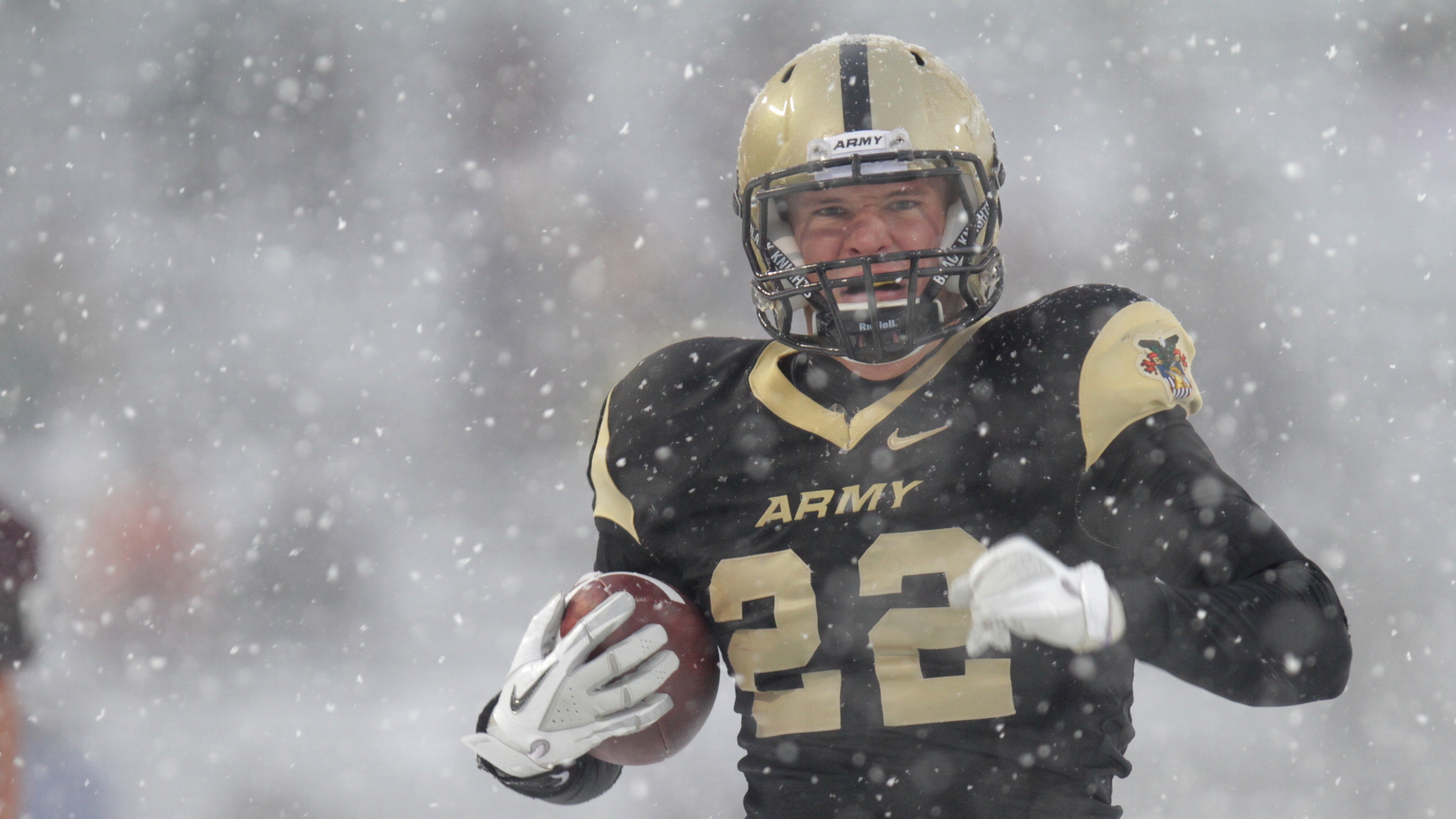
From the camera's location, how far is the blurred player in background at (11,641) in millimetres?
4086

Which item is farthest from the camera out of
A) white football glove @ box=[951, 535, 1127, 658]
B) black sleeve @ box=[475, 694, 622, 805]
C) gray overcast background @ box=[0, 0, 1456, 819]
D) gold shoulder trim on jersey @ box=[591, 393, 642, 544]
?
gray overcast background @ box=[0, 0, 1456, 819]

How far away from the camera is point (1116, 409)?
165 centimetres

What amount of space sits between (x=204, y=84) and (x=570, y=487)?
2.27 meters

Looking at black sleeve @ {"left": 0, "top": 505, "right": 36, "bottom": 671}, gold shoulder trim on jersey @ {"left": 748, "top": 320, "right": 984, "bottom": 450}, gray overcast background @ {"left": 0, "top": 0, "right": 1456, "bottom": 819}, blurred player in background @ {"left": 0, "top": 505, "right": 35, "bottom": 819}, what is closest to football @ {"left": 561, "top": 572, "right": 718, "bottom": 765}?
gold shoulder trim on jersey @ {"left": 748, "top": 320, "right": 984, "bottom": 450}

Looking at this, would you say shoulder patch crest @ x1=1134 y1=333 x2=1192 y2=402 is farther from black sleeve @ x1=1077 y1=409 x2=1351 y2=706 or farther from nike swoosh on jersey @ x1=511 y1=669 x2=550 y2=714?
nike swoosh on jersey @ x1=511 y1=669 x2=550 y2=714

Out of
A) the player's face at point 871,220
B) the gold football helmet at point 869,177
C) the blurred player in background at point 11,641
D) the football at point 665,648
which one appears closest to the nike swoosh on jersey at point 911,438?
the gold football helmet at point 869,177

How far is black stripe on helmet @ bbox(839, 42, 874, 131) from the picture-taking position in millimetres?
1918

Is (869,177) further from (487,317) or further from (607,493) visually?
(487,317)

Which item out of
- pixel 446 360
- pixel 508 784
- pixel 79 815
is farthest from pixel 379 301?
pixel 508 784

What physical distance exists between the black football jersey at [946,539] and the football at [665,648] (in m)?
0.04

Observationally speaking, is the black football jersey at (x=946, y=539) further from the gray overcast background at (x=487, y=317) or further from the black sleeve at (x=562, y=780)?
the gray overcast background at (x=487, y=317)

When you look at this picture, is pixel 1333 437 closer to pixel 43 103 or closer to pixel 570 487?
pixel 570 487

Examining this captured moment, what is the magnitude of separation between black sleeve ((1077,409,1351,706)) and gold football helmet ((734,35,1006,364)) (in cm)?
35

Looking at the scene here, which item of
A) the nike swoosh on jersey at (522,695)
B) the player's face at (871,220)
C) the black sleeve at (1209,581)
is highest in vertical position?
the player's face at (871,220)
